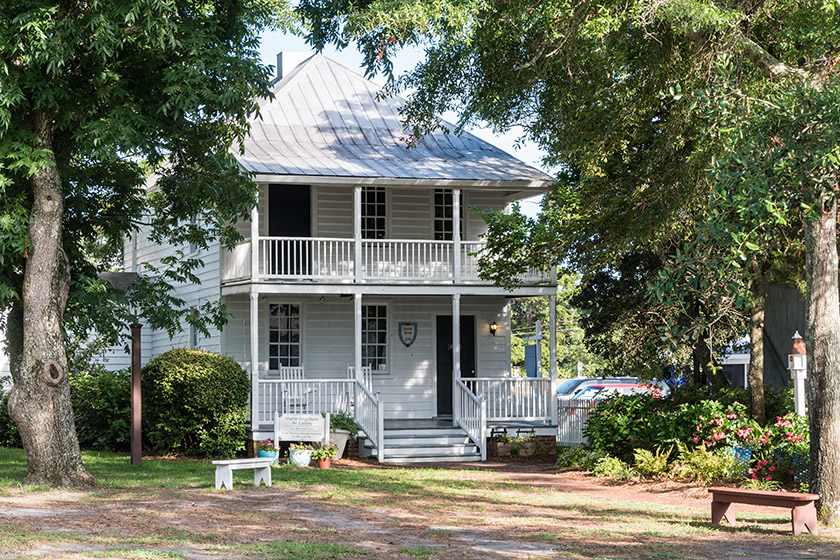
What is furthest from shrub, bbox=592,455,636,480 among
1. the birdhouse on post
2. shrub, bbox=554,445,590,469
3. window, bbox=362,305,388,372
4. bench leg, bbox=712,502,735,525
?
window, bbox=362,305,388,372

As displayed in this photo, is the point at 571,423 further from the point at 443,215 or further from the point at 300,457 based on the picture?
the point at 300,457

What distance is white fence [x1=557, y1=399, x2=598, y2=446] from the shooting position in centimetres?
2166

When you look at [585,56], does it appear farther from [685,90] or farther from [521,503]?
[521,503]

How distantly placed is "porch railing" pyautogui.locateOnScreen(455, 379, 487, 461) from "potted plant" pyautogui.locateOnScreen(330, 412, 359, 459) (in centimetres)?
224

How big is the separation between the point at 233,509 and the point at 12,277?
5.30m

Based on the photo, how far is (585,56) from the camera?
1353 cm

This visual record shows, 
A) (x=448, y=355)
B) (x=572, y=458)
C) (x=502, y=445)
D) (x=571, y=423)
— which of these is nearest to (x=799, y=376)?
(x=572, y=458)

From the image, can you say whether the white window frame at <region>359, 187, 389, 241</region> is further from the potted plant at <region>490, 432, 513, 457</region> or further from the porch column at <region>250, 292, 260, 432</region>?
the potted plant at <region>490, 432, 513, 457</region>

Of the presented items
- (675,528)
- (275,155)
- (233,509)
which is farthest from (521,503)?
(275,155)

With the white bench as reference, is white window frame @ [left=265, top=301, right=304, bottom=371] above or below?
above

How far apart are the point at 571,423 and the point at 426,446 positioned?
374 centimetres

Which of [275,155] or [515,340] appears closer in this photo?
[275,155]

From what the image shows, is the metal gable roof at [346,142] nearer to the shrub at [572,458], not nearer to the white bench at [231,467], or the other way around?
the shrub at [572,458]

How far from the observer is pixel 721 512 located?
35.6ft
